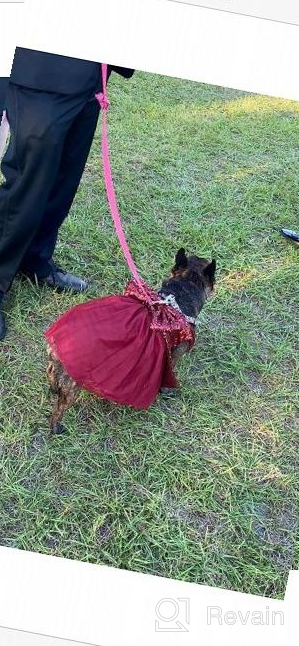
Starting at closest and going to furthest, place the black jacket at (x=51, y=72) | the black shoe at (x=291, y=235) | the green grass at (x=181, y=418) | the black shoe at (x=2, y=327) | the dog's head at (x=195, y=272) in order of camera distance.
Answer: the black jacket at (x=51, y=72) < the green grass at (x=181, y=418) < the dog's head at (x=195, y=272) < the black shoe at (x=2, y=327) < the black shoe at (x=291, y=235)

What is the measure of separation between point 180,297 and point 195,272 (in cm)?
21

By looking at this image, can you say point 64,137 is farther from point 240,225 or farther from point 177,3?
point 240,225

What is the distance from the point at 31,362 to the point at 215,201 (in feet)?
7.65

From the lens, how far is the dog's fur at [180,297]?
2861mm

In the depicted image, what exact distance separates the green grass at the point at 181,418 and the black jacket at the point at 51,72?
4.36 ft

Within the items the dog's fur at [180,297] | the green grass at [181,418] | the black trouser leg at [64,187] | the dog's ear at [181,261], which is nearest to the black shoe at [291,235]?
the green grass at [181,418]

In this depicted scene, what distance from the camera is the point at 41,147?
2.88 meters

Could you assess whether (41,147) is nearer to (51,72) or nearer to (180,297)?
(51,72)

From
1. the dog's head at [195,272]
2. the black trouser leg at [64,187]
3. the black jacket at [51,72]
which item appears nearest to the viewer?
the black jacket at [51,72]

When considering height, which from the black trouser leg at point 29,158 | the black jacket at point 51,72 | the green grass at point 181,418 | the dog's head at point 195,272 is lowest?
the green grass at point 181,418

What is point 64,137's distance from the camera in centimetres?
295

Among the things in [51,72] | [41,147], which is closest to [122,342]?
[41,147]

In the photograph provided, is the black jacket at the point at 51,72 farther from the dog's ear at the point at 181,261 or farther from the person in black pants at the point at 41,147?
the dog's ear at the point at 181,261

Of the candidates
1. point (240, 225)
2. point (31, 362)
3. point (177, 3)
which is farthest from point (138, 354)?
point (240, 225)
